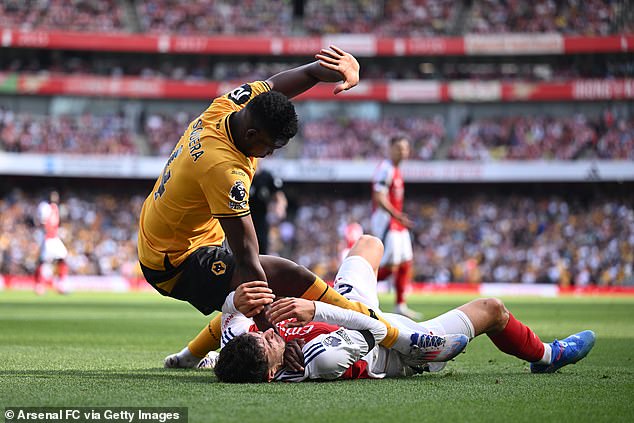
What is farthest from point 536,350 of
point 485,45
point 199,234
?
point 485,45

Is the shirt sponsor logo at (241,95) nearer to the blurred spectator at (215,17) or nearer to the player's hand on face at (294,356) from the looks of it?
the player's hand on face at (294,356)

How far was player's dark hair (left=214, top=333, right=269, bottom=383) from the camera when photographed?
522 centimetres

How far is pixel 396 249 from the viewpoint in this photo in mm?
13359

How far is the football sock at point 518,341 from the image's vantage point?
577 centimetres

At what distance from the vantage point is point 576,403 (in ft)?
15.2

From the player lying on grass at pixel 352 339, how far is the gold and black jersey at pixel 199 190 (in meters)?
0.61

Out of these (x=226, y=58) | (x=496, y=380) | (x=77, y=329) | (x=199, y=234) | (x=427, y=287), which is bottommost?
(x=427, y=287)

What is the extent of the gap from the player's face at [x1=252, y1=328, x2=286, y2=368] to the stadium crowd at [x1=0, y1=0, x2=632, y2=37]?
36.1 metres

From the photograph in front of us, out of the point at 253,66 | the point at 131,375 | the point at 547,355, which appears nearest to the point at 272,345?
the point at 131,375

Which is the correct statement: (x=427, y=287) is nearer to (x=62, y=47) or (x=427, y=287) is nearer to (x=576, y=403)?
(x=62, y=47)

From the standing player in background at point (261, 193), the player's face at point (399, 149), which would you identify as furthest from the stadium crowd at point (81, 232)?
the player's face at point (399, 149)

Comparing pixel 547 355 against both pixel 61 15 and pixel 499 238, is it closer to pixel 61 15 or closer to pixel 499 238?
pixel 499 238

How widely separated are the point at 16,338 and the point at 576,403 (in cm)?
644

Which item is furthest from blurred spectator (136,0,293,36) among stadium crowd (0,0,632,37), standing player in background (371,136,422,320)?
standing player in background (371,136,422,320)
